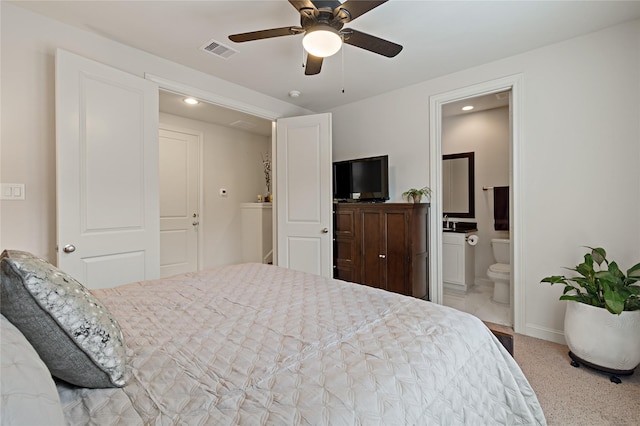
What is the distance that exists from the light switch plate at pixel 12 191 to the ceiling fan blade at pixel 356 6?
233cm

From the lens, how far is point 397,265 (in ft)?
10.1

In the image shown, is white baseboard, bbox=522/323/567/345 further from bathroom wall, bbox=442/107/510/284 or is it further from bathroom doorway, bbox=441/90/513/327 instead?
bathroom wall, bbox=442/107/510/284

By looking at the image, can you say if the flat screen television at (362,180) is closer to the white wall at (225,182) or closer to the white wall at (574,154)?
the white wall at (574,154)

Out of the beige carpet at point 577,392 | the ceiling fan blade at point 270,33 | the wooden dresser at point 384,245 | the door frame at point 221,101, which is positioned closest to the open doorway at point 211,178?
the door frame at point 221,101

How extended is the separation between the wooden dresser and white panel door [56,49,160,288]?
6.29ft

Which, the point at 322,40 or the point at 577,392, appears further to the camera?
the point at 577,392

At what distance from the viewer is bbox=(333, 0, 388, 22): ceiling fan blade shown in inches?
60.7

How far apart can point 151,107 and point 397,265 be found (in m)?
2.69

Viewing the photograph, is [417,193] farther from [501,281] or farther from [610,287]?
[610,287]

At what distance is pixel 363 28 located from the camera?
2270 millimetres

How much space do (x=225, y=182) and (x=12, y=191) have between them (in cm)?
305

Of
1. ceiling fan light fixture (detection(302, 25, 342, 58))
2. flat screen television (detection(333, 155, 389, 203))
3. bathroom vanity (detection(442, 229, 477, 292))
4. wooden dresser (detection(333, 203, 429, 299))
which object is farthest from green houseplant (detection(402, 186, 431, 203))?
ceiling fan light fixture (detection(302, 25, 342, 58))

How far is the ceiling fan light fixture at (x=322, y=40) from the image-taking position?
65.5 inches

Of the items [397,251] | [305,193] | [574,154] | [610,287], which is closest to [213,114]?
[305,193]
